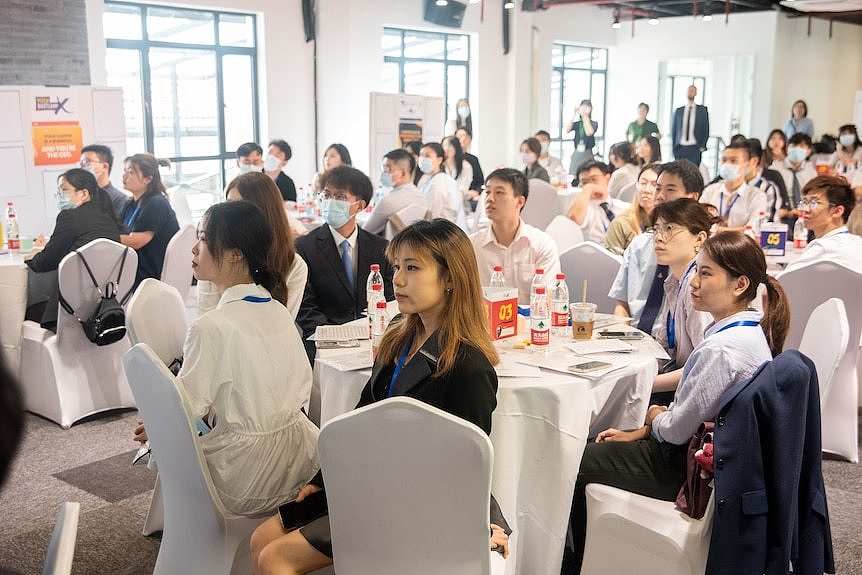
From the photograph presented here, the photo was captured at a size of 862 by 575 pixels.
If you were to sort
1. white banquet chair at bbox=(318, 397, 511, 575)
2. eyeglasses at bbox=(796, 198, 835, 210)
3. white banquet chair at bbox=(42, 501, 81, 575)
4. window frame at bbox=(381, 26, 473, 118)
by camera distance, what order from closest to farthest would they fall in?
white banquet chair at bbox=(42, 501, 81, 575), white banquet chair at bbox=(318, 397, 511, 575), eyeglasses at bbox=(796, 198, 835, 210), window frame at bbox=(381, 26, 473, 118)

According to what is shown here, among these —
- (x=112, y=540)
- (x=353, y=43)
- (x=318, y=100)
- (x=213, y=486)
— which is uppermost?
(x=353, y=43)

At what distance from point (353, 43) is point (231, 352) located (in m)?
9.82

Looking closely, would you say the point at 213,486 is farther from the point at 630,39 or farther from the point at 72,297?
the point at 630,39

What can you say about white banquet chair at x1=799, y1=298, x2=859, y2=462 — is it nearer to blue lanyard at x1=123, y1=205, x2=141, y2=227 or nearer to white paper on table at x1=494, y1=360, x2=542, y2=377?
white paper on table at x1=494, y1=360, x2=542, y2=377

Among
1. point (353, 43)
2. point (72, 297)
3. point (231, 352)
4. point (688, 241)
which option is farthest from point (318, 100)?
point (231, 352)

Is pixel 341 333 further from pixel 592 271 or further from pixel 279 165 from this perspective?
pixel 279 165

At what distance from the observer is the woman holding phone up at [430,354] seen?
229 cm

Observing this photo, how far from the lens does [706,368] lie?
2523mm

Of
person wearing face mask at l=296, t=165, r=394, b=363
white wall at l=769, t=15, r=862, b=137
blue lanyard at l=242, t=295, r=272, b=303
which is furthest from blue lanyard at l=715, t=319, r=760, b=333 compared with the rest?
white wall at l=769, t=15, r=862, b=137

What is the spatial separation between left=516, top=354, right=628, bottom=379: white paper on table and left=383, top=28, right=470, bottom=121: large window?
1063cm

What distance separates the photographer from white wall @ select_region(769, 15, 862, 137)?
16328mm

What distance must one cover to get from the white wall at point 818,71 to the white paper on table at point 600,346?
46.9 ft

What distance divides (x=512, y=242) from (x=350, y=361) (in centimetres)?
155

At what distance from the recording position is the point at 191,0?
983 cm
